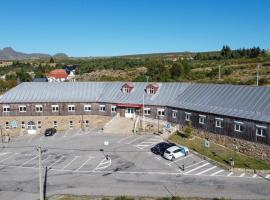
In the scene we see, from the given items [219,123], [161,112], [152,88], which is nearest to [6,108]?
[152,88]

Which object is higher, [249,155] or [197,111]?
[197,111]

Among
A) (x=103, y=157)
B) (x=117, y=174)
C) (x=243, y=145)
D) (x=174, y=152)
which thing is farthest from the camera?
(x=103, y=157)

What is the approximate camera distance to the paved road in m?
36.4

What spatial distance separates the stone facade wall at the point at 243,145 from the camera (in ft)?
145

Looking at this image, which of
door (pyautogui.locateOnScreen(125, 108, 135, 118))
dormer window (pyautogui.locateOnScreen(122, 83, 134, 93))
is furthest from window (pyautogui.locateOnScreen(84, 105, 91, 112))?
door (pyautogui.locateOnScreen(125, 108, 135, 118))

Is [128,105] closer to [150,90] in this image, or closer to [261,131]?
[150,90]

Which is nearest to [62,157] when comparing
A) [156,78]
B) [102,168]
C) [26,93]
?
[102,168]

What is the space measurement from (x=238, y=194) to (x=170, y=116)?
2621cm

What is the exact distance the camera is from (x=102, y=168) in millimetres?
43812

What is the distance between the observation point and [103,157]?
48.2 metres

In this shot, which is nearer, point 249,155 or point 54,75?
point 249,155

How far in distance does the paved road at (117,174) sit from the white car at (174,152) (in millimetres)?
656

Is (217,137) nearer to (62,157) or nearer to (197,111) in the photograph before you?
(197,111)

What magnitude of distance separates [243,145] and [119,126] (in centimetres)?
2169
